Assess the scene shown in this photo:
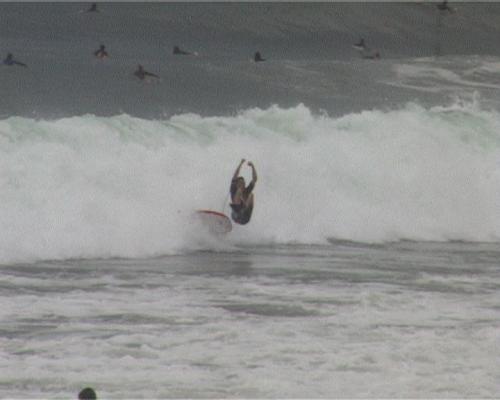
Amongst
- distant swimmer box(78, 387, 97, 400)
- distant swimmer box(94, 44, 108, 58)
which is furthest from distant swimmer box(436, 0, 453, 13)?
distant swimmer box(78, 387, 97, 400)

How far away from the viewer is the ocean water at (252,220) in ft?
50.2

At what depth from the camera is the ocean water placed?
15.3 meters

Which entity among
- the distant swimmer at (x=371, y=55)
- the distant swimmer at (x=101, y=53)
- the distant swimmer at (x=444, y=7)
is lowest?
the distant swimmer at (x=101, y=53)

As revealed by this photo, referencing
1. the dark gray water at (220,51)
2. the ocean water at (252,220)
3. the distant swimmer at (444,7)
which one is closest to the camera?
the ocean water at (252,220)

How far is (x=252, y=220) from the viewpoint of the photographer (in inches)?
1069

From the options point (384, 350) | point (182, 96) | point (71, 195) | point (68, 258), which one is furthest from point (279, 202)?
point (384, 350)

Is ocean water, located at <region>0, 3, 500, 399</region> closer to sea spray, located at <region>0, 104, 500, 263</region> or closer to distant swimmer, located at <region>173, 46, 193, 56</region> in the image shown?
sea spray, located at <region>0, 104, 500, 263</region>

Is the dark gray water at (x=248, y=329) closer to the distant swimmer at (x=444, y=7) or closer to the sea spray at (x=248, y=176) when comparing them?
the sea spray at (x=248, y=176)

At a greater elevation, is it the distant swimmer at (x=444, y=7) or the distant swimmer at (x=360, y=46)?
the distant swimmer at (x=444, y=7)

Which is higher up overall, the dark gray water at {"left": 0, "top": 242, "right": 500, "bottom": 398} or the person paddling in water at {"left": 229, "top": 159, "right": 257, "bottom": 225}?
the person paddling in water at {"left": 229, "top": 159, "right": 257, "bottom": 225}

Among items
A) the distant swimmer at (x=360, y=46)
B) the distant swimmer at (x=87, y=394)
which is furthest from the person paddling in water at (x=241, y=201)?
the distant swimmer at (x=360, y=46)

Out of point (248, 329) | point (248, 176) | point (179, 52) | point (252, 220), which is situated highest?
point (179, 52)

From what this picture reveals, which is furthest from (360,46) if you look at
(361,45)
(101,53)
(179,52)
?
(101,53)

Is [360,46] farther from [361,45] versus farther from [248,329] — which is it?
[248,329]
